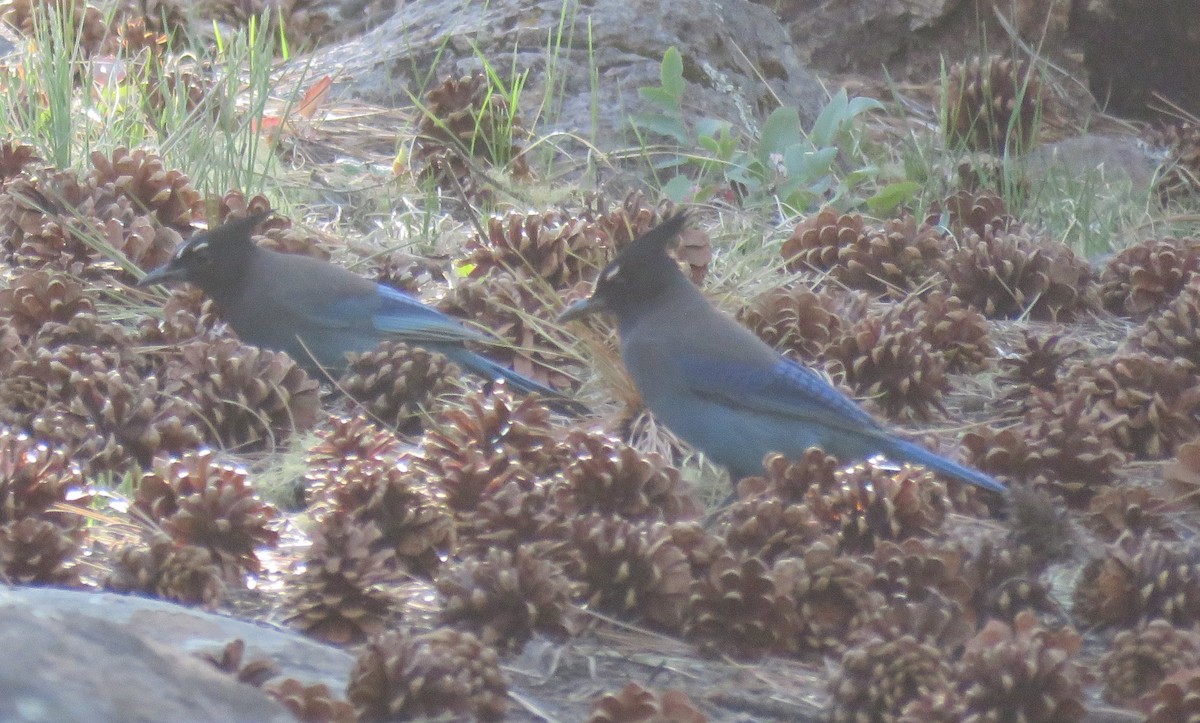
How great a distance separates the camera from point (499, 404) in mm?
2799

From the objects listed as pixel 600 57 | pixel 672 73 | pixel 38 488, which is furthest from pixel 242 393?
pixel 600 57

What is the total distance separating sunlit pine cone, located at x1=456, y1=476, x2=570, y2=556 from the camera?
7.70 feet

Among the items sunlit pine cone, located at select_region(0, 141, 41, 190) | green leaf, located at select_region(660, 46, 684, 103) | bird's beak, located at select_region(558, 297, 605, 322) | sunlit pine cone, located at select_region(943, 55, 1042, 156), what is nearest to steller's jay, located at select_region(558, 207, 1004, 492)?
bird's beak, located at select_region(558, 297, 605, 322)

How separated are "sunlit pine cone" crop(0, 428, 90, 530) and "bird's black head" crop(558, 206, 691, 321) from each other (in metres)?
1.25

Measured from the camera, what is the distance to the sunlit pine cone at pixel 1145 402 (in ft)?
10.2

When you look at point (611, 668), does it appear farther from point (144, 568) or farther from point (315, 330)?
point (315, 330)

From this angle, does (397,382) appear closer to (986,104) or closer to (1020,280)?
(1020,280)

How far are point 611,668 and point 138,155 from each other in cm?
266

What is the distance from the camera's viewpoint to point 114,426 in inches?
113

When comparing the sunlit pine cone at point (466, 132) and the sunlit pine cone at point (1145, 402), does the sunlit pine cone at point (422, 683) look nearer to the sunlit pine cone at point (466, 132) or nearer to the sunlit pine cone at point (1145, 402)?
the sunlit pine cone at point (1145, 402)

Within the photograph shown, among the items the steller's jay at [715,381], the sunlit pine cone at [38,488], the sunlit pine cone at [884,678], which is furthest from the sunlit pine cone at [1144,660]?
the sunlit pine cone at [38,488]

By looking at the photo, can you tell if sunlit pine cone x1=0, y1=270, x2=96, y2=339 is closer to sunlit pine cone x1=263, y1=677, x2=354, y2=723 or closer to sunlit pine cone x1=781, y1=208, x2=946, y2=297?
sunlit pine cone x1=781, y1=208, x2=946, y2=297

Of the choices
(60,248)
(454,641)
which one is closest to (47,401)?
(60,248)

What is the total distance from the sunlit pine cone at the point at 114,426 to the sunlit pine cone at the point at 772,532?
1.11m
